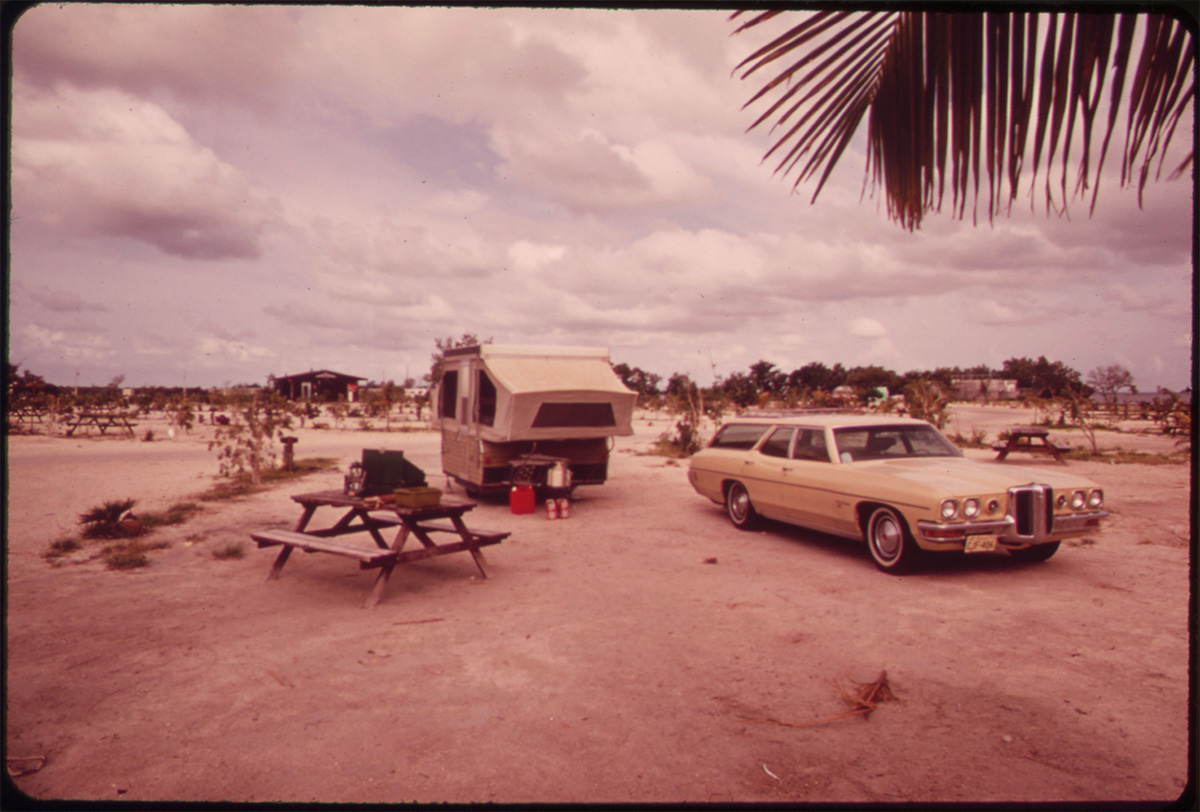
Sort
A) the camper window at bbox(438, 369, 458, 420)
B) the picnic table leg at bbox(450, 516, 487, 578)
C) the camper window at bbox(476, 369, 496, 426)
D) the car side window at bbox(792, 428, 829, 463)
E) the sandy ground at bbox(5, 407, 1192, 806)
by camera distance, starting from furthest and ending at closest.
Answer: the camper window at bbox(438, 369, 458, 420), the camper window at bbox(476, 369, 496, 426), the car side window at bbox(792, 428, 829, 463), the picnic table leg at bbox(450, 516, 487, 578), the sandy ground at bbox(5, 407, 1192, 806)

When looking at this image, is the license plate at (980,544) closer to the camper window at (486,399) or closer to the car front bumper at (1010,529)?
the car front bumper at (1010,529)

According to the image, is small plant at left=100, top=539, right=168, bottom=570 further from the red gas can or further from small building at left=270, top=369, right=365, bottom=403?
small building at left=270, top=369, right=365, bottom=403

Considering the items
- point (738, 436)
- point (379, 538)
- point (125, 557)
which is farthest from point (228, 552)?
point (738, 436)

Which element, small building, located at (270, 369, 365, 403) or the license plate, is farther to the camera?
small building, located at (270, 369, 365, 403)

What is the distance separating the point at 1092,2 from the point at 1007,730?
313 cm

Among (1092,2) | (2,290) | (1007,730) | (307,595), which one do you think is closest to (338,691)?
(307,595)

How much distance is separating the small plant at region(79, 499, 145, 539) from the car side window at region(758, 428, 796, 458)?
23.1ft

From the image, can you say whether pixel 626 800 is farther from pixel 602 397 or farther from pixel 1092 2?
pixel 602 397

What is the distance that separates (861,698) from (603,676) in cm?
138

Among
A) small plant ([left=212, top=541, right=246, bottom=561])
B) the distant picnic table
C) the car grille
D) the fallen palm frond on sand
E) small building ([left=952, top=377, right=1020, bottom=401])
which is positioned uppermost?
small building ([left=952, top=377, right=1020, bottom=401])

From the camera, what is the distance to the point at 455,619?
532 centimetres

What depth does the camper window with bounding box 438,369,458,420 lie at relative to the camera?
1177 centimetres

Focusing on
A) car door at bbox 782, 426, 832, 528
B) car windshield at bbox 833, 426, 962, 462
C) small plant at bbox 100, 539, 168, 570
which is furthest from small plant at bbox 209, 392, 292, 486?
car windshield at bbox 833, 426, 962, 462

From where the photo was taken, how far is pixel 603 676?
4207 millimetres
